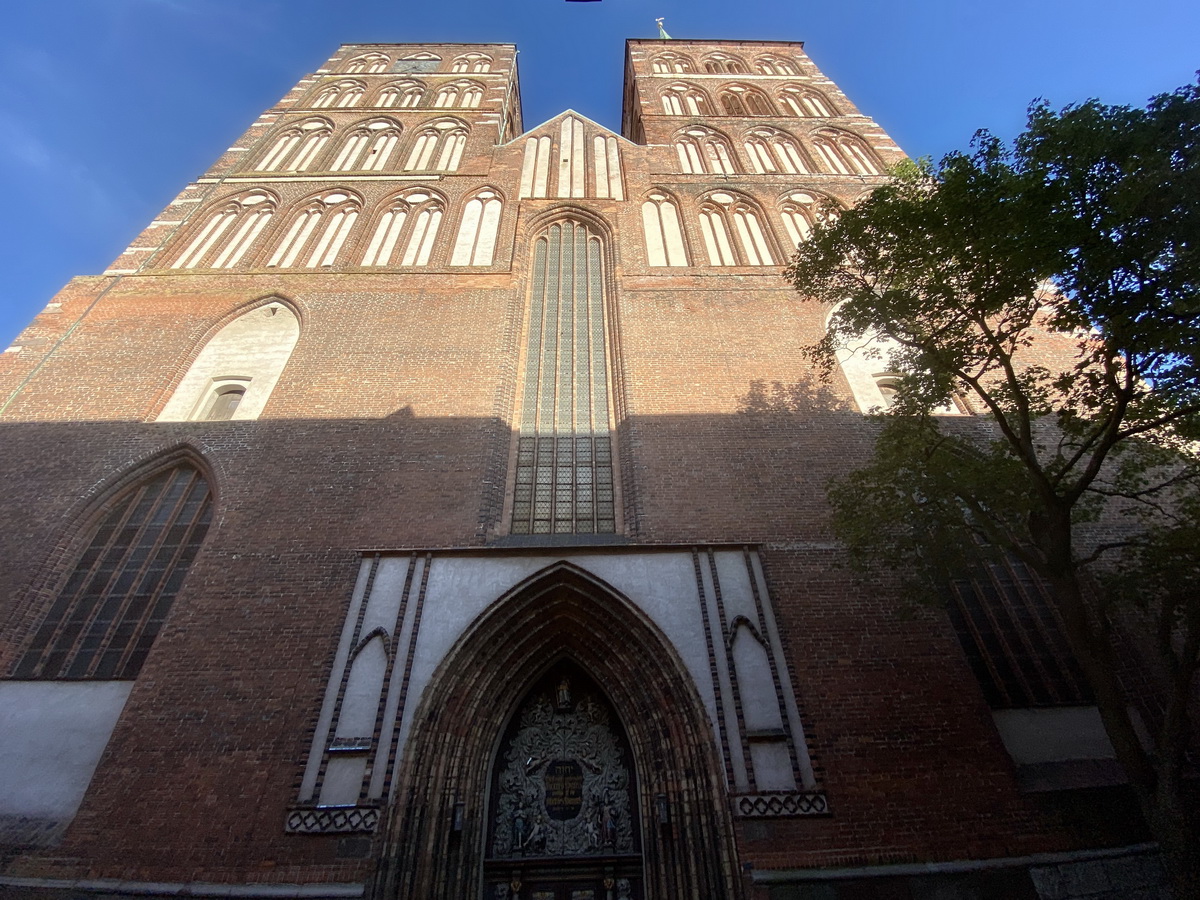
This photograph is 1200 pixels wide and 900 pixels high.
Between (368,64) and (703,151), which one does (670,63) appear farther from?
(368,64)

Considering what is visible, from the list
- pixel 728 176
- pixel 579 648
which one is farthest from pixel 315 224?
pixel 579 648

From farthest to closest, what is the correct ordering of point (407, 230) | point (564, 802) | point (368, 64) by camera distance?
1. point (368, 64)
2. point (407, 230)
3. point (564, 802)

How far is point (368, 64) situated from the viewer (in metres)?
20.6

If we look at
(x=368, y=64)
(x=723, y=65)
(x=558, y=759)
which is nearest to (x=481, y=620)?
(x=558, y=759)

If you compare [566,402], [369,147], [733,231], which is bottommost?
[566,402]

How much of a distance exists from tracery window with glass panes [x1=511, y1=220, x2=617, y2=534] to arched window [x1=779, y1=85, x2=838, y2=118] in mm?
9738

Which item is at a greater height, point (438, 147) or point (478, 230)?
point (438, 147)

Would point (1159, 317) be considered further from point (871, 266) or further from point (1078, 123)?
point (871, 266)

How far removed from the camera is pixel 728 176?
49.6 ft

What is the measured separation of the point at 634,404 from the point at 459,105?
44.2 ft

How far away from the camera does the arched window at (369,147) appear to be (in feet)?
50.6

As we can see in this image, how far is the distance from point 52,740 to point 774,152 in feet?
57.6

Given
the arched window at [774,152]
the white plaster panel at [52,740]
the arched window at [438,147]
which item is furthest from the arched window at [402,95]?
the white plaster panel at [52,740]

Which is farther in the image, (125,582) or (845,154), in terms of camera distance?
(845,154)
